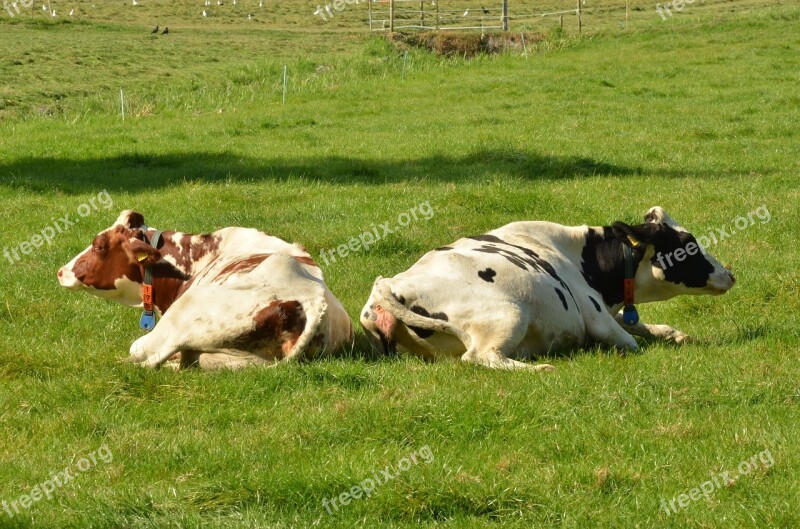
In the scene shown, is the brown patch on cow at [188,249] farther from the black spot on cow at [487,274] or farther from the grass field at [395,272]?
the black spot on cow at [487,274]

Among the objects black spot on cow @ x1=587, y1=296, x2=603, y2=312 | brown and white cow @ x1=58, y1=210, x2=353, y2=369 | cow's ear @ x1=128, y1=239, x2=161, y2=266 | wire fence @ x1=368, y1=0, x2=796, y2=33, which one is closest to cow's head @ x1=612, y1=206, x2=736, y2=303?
black spot on cow @ x1=587, y1=296, x2=603, y2=312

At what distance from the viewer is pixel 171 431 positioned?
6570 mm

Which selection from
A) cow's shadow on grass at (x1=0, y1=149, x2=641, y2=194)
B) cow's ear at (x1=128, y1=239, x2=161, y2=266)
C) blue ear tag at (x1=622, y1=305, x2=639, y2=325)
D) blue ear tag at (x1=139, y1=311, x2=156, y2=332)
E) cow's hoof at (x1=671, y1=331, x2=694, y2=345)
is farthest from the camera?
cow's shadow on grass at (x1=0, y1=149, x2=641, y2=194)

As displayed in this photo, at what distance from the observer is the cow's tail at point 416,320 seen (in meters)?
7.94

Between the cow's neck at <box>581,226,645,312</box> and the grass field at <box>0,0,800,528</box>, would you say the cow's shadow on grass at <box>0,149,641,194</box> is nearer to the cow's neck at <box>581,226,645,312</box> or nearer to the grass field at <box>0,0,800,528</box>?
the grass field at <box>0,0,800,528</box>

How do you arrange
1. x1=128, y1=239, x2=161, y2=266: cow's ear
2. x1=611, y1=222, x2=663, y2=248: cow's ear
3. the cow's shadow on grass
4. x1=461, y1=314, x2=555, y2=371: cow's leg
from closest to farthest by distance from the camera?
x1=461, y1=314, x2=555, y2=371: cow's leg, x1=128, y1=239, x2=161, y2=266: cow's ear, x1=611, y1=222, x2=663, y2=248: cow's ear, the cow's shadow on grass

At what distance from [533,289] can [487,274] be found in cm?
38

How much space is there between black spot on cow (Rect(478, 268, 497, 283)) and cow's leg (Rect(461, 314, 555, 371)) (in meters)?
0.39

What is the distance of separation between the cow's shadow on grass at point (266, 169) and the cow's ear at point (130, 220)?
8078 mm

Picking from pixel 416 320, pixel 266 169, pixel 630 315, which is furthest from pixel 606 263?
pixel 266 169

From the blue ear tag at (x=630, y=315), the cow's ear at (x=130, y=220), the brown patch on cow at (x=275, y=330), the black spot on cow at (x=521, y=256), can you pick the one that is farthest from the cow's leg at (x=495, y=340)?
the cow's ear at (x=130, y=220)

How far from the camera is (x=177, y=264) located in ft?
30.0

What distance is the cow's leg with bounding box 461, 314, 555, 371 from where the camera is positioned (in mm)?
7898

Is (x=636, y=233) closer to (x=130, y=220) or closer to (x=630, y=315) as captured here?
(x=630, y=315)
